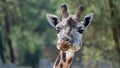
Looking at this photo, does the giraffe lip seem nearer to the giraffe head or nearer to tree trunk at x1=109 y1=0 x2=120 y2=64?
the giraffe head

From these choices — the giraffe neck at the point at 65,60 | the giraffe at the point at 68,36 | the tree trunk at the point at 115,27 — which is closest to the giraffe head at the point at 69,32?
the giraffe at the point at 68,36

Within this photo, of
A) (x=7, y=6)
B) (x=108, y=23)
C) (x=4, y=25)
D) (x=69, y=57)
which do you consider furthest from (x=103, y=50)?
(x=69, y=57)

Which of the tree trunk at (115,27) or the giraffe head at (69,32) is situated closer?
the giraffe head at (69,32)

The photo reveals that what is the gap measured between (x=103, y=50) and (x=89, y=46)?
1.56 ft

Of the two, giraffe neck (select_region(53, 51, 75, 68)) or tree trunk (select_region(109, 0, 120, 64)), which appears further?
tree trunk (select_region(109, 0, 120, 64))

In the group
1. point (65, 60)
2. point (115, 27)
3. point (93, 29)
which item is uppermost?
point (65, 60)

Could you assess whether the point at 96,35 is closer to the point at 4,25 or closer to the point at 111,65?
the point at 111,65

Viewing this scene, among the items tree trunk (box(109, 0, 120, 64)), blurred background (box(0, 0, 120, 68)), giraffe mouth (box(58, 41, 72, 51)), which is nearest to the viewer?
giraffe mouth (box(58, 41, 72, 51))

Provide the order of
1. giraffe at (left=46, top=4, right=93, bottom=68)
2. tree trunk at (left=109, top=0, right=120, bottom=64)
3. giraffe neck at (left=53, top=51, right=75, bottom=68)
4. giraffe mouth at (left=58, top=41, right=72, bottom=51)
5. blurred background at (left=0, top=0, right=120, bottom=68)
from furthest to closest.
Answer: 1. tree trunk at (left=109, top=0, right=120, bottom=64)
2. blurred background at (left=0, top=0, right=120, bottom=68)
3. giraffe neck at (left=53, top=51, right=75, bottom=68)
4. giraffe at (left=46, top=4, right=93, bottom=68)
5. giraffe mouth at (left=58, top=41, right=72, bottom=51)

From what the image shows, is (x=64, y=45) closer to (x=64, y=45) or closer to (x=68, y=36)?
(x=64, y=45)

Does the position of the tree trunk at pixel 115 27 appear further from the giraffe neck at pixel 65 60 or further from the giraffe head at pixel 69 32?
the giraffe neck at pixel 65 60

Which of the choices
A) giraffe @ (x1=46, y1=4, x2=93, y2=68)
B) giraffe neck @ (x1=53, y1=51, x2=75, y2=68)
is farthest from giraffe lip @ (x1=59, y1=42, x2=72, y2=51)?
A: giraffe neck @ (x1=53, y1=51, x2=75, y2=68)

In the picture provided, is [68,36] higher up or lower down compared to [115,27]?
higher up

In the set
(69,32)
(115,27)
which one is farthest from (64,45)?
(115,27)
